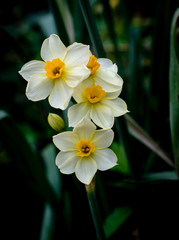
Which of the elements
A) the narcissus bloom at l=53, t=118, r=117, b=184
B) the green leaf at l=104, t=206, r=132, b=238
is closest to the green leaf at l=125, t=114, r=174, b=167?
the green leaf at l=104, t=206, r=132, b=238

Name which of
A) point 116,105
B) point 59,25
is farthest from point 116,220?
point 59,25

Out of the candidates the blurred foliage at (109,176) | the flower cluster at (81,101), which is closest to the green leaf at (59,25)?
the blurred foliage at (109,176)

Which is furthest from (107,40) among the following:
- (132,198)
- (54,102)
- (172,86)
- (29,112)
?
(54,102)

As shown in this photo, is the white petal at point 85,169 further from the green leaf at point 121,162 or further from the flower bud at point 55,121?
the green leaf at point 121,162

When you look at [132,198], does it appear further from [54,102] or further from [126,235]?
[54,102]

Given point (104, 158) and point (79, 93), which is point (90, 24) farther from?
point (104, 158)
